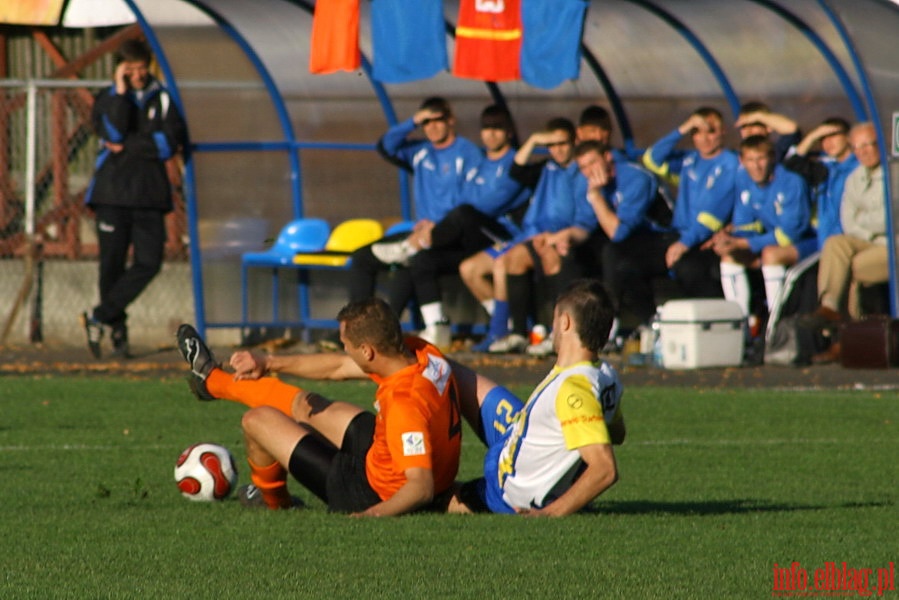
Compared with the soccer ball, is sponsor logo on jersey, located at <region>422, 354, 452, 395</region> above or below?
above

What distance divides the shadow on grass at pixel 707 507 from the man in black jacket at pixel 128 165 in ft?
29.4

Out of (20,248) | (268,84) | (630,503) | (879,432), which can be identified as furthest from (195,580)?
(20,248)

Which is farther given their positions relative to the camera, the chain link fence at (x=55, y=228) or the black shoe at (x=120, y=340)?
the chain link fence at (x=55, y=228)

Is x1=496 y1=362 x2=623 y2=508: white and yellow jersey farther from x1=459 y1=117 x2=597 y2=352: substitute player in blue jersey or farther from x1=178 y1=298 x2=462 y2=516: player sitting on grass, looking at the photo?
x1=459 y1=117 x2=597 y2=352: substitute player in blue jersey

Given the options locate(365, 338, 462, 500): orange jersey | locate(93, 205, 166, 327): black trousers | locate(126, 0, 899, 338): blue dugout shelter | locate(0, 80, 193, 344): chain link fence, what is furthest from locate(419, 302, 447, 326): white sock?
locate(365, 338, 462, 500): orange jersey

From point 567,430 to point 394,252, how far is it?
10.2 m

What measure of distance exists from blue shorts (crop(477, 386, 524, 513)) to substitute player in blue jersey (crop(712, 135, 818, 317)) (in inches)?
341

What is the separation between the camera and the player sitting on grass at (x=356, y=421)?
6609 mm

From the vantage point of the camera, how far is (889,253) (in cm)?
1466

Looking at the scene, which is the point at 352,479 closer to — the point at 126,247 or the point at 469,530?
the point at 469,530

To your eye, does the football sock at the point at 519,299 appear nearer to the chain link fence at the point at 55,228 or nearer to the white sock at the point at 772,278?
the white sock at the point at 772,278

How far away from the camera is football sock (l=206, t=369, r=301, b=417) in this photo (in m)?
7.38

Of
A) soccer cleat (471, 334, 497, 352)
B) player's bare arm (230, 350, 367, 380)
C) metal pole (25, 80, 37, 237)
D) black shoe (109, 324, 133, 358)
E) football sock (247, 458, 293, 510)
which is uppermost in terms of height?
metal pole (25, 80, 37, 237)

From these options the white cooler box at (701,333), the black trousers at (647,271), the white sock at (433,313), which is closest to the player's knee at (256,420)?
the white cooler box at (701,333)
